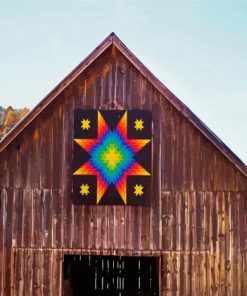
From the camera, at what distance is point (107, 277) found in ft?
67.1

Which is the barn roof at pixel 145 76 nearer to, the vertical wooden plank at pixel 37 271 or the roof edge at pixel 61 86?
the roof edge at pixel 61 86

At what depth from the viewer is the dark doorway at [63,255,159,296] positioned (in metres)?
19.5

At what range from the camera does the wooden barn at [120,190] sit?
12.9m

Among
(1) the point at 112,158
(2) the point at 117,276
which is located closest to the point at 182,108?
(1) the point at 112,158

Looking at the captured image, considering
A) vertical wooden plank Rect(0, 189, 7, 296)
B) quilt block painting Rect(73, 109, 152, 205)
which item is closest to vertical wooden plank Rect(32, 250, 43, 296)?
vertical wooden plank Rect(0, 189, 7, 296)

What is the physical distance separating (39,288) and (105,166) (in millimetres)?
3883

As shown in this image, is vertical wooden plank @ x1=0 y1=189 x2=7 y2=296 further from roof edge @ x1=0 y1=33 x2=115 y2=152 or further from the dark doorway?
the dark doorway

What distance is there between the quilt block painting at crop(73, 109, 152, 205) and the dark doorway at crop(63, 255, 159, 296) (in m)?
6.92

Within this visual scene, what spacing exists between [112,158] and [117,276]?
360 inches

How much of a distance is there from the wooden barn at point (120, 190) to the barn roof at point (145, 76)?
0.09 ft

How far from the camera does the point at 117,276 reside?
67.3ft

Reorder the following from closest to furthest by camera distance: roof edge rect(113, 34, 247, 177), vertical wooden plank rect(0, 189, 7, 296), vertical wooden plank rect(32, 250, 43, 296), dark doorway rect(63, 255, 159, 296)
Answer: roof edge rect(113, 34, 247, 177)
vertical wooden plank rect(32, 250, 43, 296)
vertical wooden plank rect(0, 189, 7, 296)
dark doorway rect(63, 255, 159, 296)

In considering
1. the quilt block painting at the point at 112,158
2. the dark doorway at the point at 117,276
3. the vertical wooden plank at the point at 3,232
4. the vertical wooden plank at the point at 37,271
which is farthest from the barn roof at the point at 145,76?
the dark doorway at the point at 117,276

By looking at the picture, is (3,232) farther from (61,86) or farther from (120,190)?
(61,86)
